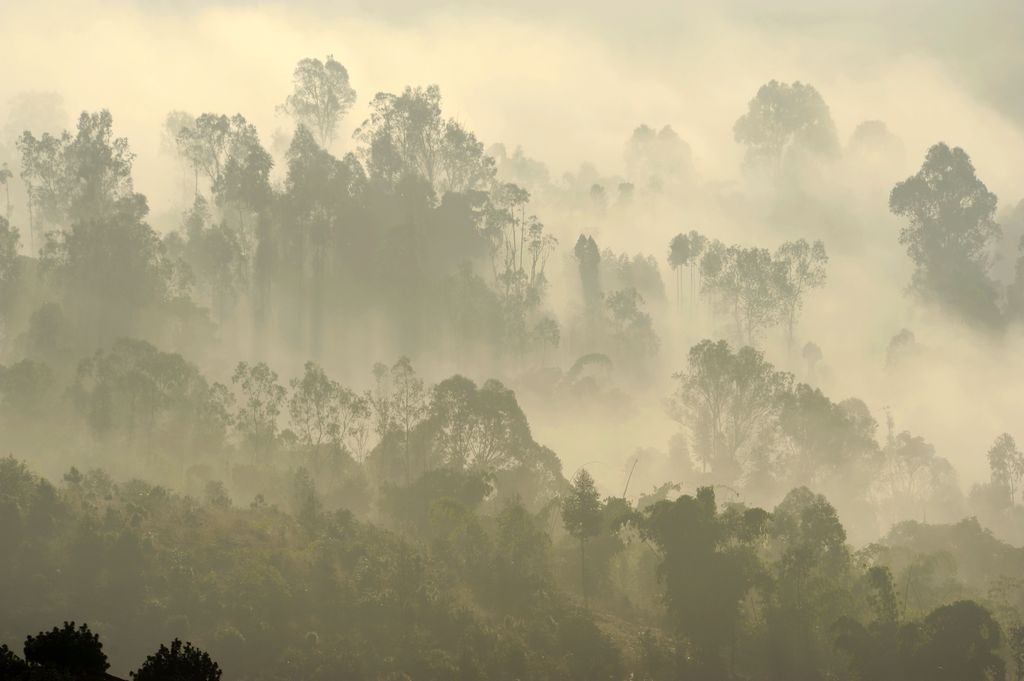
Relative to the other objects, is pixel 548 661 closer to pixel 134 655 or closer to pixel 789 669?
pixel 789 669

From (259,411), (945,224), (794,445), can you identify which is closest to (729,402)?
(794,445)

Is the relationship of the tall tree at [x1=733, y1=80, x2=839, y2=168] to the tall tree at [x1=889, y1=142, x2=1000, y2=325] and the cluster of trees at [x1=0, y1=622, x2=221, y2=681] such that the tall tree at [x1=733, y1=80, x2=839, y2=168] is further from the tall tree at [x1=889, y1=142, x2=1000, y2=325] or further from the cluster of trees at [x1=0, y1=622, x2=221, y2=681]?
the cluster of trees at [x1=0, y1=622, x2=221, y2=681]

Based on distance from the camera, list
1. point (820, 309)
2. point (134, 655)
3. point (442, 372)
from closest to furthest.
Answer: point (134, 655) < point (442, 372) < point (820, 309)

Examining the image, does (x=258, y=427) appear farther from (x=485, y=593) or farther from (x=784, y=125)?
(x=784, y=125)

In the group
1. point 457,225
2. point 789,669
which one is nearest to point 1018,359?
point 457,225

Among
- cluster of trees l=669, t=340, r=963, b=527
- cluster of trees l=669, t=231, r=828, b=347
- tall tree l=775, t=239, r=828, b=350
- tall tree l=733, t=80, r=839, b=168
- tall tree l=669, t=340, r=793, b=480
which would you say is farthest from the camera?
tall tree l=733, t=80, r=839, b=168

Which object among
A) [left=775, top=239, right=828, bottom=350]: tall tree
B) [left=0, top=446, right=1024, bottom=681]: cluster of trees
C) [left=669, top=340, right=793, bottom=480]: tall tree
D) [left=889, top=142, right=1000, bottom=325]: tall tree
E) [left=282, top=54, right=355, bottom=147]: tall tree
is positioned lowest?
[left=0, top=446, right=1024, bottom=681]: cluster of trees

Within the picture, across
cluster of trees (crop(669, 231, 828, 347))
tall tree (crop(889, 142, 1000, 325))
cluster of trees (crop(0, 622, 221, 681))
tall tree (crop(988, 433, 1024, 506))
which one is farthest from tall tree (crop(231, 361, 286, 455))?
tall tree (crop(889, 142, 1000, 325))

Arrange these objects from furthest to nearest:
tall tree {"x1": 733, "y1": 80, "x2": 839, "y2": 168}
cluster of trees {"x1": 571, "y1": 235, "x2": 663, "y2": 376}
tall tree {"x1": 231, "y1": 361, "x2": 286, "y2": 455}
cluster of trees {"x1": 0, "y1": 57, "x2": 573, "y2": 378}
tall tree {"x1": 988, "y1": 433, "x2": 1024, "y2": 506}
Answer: tall tree {"x1": 733, "y1": 80, "x2": 839, "y2": 168}
cluster of trees {"x1": 571, "y1": 235, "x2": 663, "y2": 376}
tall tree {"x1": 988, "y1": 433, "x2": 1024, "y2": 506}
cluster of trees {"x1": 0, "y1": 57, "x2": 573, "y2": 378}
tall tree {"x1": 231, "y1": 361, "x2": 286, "y2": 455}

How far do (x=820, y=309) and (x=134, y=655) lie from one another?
109m

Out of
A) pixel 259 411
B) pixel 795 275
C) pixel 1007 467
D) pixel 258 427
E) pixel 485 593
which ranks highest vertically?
A: pixel 795 275

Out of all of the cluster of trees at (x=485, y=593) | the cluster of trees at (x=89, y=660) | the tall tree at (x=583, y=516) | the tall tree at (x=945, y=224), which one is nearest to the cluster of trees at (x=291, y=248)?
the cluster of trees at (x=485, y=593)

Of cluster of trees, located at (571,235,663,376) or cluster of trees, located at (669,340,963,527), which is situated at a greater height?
cluster of trees, located at (571,235,663,376)

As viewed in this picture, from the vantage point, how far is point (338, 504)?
77062mm
